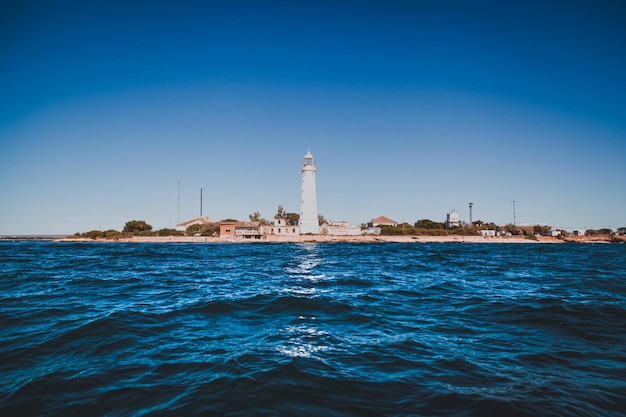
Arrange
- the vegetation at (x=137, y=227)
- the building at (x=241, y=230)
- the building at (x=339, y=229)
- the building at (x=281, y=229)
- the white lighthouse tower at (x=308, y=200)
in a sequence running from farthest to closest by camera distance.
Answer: the vegetation at (x=137, y=227)
the building at (x=339, y=229)
the building at (x=241, y=230)
the building at (x=281, y=229)
the white lighthouse tower at (x=308, y=200)

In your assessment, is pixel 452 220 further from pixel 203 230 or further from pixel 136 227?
pixel 136 227

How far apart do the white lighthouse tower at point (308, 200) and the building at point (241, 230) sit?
1257 centimetres

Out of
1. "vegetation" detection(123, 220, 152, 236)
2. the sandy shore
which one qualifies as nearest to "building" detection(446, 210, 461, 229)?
the sandy shore

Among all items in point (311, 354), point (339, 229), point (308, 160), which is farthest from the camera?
point (339, 229)

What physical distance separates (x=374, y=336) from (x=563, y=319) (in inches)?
180

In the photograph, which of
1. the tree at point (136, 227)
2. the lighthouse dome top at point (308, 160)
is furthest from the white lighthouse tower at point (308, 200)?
the tree at point (136, 227)

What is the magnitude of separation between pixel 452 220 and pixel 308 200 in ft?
163

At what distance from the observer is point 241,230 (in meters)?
83.1

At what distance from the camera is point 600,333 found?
700cm

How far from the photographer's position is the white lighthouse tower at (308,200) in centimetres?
7088

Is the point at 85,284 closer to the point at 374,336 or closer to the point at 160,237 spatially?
the point at 374,336

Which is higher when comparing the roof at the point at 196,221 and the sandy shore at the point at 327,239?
the roof at the point at 196,221

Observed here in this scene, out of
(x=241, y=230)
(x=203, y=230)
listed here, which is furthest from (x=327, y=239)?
(x=203, y=230)

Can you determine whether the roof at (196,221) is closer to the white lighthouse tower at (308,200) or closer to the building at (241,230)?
the building at (241,230)
